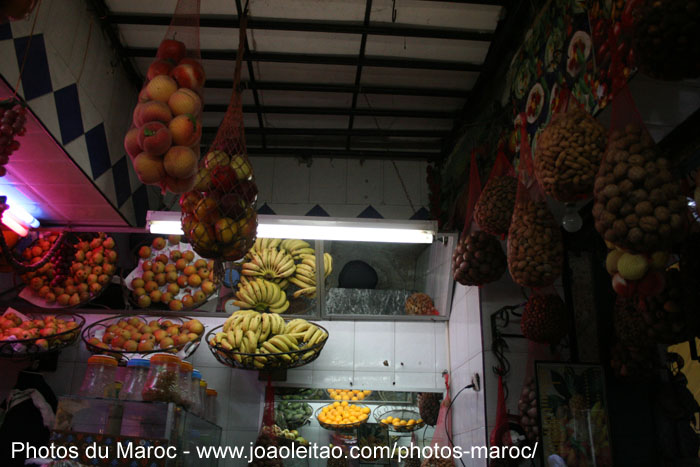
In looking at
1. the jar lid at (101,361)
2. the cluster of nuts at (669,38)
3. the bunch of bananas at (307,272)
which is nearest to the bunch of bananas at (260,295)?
the bunch of bananas at (307,272)

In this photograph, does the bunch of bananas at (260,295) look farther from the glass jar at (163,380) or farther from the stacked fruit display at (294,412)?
the glass jar at (163,380)

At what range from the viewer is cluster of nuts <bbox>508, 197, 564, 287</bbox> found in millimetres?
2641

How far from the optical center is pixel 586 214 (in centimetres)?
357

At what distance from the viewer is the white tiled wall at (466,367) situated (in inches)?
152

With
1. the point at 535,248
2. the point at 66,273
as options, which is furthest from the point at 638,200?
the point at 66,273

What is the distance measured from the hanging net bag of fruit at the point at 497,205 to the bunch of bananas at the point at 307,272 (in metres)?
1.87

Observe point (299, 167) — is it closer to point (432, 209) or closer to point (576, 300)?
point (432, 209)

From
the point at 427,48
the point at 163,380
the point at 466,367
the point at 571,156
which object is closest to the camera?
the point at 571,156

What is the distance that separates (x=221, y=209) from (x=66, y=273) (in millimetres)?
3032

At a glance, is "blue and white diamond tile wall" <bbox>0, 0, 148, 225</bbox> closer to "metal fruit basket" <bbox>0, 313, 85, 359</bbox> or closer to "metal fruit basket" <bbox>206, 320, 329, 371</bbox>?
"metal fruit basket" <bbox>0, 313, 85, 359</bbox>

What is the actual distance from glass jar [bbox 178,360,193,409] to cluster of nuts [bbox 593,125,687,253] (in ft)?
10.0

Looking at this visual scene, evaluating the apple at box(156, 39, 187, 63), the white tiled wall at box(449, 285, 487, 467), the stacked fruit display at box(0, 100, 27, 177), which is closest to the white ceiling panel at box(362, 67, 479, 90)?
the white tiled wall at box(449, 285, 487, 467)

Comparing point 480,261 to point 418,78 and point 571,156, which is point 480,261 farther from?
point 418,78

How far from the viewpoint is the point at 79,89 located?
4.16 metres
